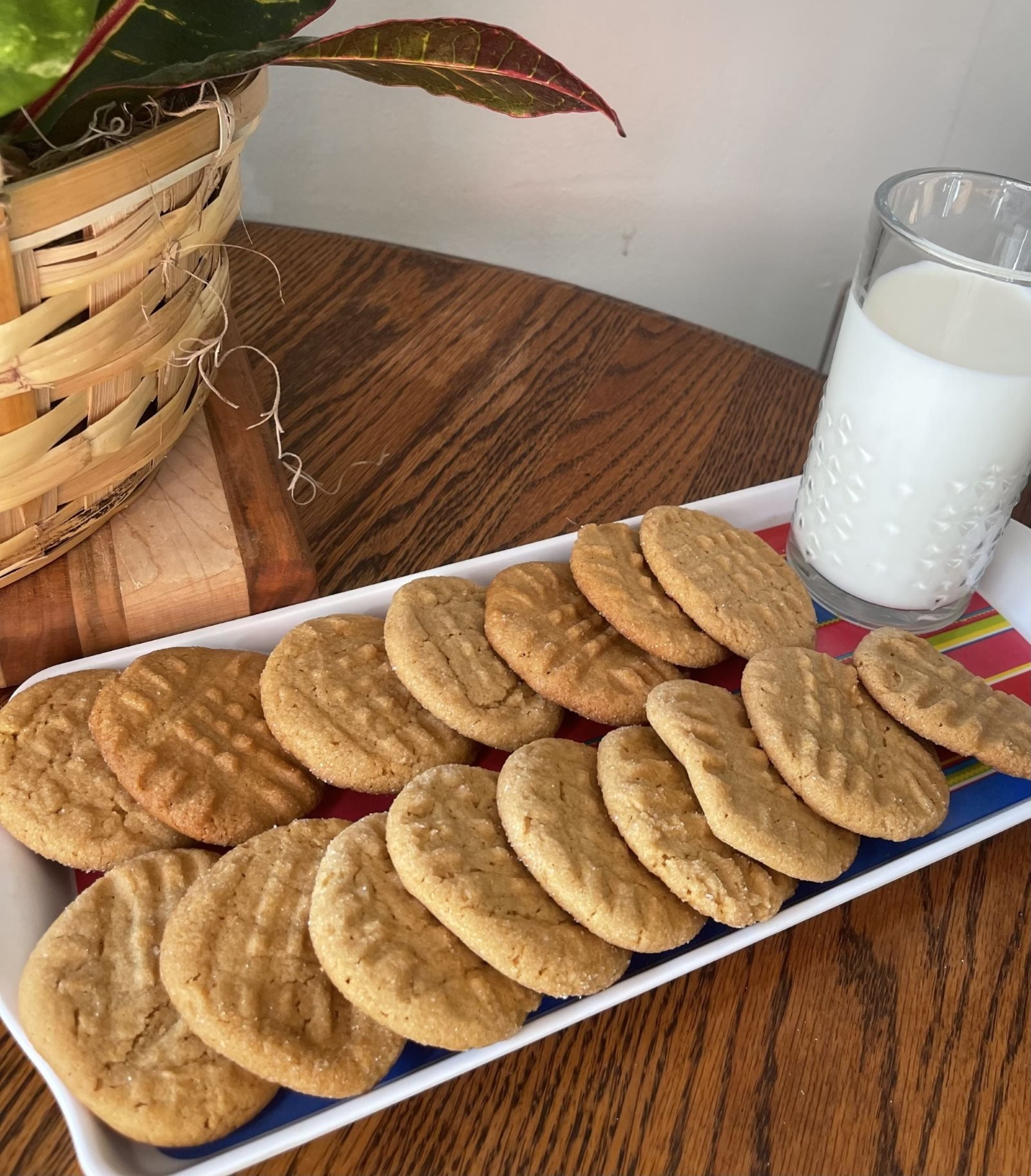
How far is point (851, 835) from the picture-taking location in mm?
779

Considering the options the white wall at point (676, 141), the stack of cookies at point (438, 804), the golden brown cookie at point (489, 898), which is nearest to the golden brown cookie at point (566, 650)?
the stack of cookies at point (438, 804)

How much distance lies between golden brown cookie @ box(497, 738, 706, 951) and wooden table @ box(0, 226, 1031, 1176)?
0.28 feet

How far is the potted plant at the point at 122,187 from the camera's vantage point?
659mm

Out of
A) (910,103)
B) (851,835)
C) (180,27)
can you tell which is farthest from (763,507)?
(910,103)

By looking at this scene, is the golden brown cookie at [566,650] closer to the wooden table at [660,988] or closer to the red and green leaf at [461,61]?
the wooden table at [660,988]

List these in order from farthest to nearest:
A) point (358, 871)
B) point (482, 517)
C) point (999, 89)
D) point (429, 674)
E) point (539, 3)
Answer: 1. point (999, 89)
2. point (539, 3)
3. point (482, 517)
4. point (429, 674)
5. point (358, 871)

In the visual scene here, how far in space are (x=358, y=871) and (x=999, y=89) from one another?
1806 mm

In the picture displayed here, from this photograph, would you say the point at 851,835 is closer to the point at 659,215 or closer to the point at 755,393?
the point at 755,393

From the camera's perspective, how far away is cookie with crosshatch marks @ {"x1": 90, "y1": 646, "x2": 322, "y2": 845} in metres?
0.74

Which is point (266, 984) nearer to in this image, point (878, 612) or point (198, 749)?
point (198, 749)

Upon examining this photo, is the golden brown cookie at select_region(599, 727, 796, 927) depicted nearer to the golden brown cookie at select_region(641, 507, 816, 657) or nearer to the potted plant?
the golden brown cookie at select_region(641, 507, 816, 657)

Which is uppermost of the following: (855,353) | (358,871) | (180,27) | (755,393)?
(180,27)

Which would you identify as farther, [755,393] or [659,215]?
[659,215]

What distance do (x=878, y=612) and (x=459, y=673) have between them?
46 cm
